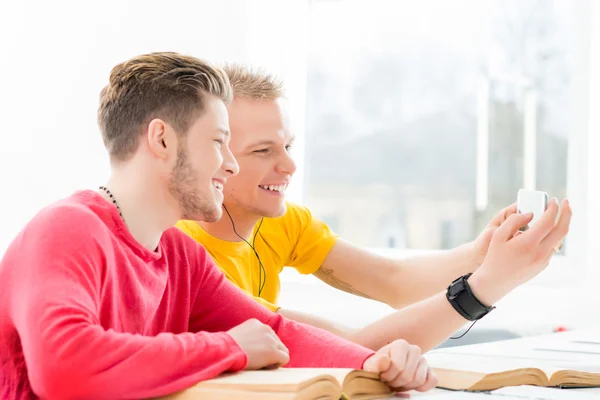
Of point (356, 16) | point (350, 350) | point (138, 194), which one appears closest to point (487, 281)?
point (350, 350)

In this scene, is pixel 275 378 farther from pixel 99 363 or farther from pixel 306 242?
pixel 306 242

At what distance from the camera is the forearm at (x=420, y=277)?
194cm

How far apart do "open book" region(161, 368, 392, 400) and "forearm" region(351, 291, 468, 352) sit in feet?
1.39

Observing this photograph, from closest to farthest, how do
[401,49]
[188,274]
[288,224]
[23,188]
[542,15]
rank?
[188,274] → [288,224] → [23,188] → [542,15] → [401,49]

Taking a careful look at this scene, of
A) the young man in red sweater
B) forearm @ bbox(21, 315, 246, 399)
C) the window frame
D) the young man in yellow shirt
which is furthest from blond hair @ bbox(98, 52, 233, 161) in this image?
the window frame

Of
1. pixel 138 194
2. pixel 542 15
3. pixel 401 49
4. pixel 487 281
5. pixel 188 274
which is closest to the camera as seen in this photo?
pixel 138 194

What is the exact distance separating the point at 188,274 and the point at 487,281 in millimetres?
480

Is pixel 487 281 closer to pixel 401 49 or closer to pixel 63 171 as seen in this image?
pixel 63 171

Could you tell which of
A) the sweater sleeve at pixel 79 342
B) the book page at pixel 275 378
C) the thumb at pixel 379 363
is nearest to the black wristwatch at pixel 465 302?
the thumb at pixel 379 363

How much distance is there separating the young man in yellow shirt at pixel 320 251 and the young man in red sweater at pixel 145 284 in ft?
0.85

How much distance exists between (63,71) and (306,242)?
3.91 feet

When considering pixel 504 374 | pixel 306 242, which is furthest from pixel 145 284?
pixel 306 242

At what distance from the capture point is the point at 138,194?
116 cm

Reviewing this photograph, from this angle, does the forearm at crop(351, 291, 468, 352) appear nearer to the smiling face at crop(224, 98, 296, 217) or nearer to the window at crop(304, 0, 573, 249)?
the smiling face at crop(224, 98, 296, 217)
